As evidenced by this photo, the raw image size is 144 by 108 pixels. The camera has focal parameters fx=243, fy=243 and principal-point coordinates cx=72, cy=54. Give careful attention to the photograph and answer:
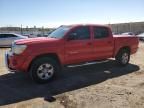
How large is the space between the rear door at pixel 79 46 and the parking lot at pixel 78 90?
65 centimetres

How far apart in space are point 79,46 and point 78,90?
2.04 meters

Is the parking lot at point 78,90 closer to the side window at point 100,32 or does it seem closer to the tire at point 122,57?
the tire at point 122,57

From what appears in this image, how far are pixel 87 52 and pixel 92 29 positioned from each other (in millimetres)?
897

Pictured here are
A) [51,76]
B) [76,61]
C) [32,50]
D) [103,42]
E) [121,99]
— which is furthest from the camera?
[103,42]

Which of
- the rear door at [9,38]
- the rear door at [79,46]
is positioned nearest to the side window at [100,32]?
the rear door at [79,46]

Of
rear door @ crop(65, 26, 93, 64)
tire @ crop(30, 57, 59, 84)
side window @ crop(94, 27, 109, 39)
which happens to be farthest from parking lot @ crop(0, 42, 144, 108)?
side window @ crop(94, 27, 109, 39)

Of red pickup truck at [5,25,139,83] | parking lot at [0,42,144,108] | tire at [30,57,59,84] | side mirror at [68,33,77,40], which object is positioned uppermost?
side mirror at [68,33,77,40]

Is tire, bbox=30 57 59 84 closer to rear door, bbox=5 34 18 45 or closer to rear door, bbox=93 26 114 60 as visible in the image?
rear door, bbox=93 26 114 60

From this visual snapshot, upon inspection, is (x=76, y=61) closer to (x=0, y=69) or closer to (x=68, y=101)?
(x=68, y=101)

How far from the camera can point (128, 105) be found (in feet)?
18.2

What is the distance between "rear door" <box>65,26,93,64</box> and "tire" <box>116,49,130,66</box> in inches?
74.2

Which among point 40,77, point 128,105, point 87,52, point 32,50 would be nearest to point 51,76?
point 40,77

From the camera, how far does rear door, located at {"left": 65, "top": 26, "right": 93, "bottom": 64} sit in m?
8.16

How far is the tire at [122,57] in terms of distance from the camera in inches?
405
